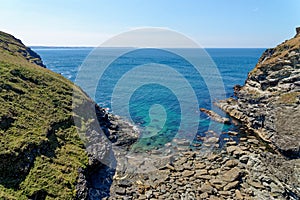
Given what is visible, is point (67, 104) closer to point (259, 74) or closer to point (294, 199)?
point (294, 199)

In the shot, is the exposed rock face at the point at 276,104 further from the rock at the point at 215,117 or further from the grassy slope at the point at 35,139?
the grassy slope at the point at 35,139

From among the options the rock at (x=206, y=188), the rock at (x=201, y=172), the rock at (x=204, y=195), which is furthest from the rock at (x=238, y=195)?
the rock at (x=201, y=172)

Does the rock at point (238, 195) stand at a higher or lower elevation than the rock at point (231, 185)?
lower

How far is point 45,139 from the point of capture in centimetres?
2222

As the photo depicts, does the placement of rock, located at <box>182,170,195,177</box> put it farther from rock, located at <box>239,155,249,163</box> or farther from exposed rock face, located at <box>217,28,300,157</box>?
exposed rock face, located at <box>217,28,300,157</box>

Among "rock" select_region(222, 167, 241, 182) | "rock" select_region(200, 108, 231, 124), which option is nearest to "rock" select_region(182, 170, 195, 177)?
"rock" select_region(222, 167, 241, 182)

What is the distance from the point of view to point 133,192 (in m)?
21.8

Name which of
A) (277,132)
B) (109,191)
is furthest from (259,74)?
(109,191)

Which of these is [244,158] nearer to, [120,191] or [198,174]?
[198,174]

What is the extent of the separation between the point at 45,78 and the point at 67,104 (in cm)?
643

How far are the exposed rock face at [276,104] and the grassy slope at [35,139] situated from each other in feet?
80.2

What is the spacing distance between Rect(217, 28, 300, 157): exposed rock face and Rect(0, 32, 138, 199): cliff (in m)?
21.5

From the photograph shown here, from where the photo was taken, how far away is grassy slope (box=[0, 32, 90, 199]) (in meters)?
18.1

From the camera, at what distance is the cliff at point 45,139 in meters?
18.3
